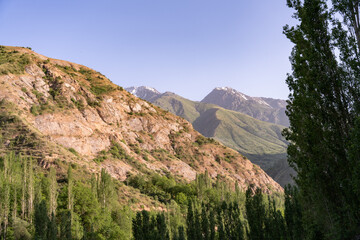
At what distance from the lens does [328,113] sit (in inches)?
519

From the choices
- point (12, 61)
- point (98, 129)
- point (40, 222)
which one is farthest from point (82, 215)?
point (12, 61)

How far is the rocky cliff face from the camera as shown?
7112cm

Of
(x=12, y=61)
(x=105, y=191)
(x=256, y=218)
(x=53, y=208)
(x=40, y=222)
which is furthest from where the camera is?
(x=12, y=61)

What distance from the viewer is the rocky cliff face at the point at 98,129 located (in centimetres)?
7112

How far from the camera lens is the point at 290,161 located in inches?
650

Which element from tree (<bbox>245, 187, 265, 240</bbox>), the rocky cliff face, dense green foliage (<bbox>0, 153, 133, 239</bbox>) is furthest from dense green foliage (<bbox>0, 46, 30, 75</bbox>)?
tree (<bbox>245, 187, 265, 240</bbox>)

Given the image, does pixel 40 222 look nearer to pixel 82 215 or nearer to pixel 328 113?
pixel 82 215

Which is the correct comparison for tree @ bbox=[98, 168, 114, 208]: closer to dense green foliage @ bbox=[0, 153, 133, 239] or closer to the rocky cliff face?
dense green foliage @ bbox=[0, 153, 133, 239]

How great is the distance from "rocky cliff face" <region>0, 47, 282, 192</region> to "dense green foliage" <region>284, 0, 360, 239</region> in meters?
59.4

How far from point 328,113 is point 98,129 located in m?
84.8

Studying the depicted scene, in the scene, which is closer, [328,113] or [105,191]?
[328,113]

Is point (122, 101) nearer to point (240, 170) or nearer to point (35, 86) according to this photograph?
point (35, 86)

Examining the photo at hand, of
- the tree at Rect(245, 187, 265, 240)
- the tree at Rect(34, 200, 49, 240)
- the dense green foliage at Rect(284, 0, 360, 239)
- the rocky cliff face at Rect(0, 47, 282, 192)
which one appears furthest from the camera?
the rocky cliff face at Rect(0, 47, 282, 192)

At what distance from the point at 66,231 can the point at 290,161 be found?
115 feet
